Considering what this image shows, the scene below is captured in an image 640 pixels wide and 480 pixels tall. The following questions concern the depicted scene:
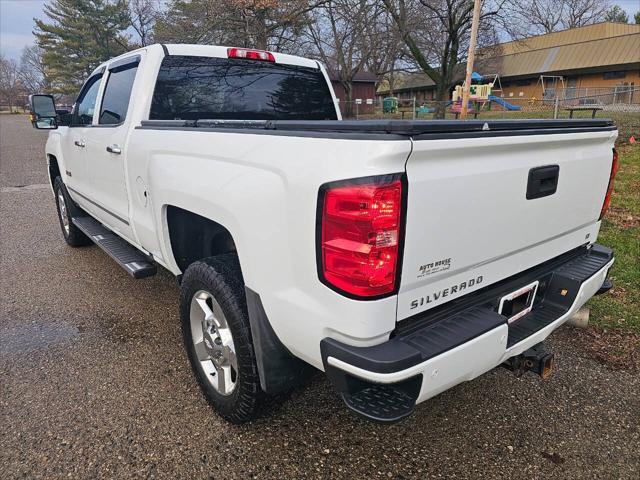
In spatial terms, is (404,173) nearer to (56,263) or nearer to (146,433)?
(146,433)

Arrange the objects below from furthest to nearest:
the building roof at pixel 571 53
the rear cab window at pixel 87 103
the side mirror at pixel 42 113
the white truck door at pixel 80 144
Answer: the building roof at pixel 571 53 < the side mirror at pixel 42 113 < the rear cab window at pixel 87 103 < the white truck door at pixel 80 144

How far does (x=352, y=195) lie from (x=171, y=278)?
350 centimetres

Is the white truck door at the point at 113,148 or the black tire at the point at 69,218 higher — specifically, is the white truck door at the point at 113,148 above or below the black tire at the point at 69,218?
above

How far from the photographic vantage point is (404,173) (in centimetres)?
163

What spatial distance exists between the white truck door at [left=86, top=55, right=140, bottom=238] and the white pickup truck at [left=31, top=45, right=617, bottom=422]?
8.3 inches

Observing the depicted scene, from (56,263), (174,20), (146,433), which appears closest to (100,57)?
(174,20)

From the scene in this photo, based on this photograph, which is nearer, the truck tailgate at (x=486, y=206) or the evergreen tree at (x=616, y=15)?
the truck tailgate at (x=486, y=206)

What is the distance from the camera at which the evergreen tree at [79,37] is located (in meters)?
46.9

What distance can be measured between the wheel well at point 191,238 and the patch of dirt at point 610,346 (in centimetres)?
256

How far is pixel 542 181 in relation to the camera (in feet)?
7.18

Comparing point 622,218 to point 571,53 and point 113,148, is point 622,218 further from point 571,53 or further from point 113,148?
point 571,53

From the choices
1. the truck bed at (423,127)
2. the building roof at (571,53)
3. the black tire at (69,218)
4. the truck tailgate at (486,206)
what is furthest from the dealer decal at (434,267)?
the building roof at (571,53)

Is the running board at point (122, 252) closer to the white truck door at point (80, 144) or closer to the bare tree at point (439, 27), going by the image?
the white truck door at point (80, 144)

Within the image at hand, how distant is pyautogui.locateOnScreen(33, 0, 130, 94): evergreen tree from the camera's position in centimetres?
4691
